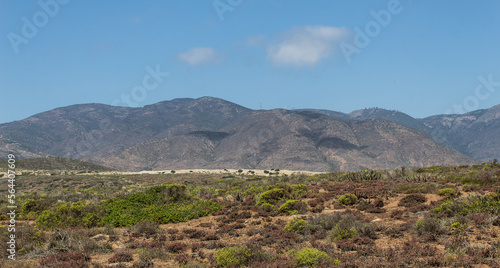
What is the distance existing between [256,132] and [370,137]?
4962cm

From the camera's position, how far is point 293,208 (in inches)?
677

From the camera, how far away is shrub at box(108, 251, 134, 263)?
9.75 m

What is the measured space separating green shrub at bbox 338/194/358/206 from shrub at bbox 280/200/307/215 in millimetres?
1976

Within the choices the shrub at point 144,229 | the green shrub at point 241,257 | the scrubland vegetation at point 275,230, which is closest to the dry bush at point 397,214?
the scrubland vegetation at point 275,230

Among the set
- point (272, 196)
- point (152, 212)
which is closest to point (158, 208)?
point (152, 212)

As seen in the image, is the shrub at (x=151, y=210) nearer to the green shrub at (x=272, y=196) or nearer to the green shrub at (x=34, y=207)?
the green shrub at (x=272, y=196)

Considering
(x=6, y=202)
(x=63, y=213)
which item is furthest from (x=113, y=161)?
(x=63, y=213)

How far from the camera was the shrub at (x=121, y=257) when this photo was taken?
9750 millimetres

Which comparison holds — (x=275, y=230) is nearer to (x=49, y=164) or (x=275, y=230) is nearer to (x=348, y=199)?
(x=348, y=199)

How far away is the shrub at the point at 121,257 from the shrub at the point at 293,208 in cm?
861

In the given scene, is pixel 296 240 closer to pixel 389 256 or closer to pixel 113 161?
pixel 389 256

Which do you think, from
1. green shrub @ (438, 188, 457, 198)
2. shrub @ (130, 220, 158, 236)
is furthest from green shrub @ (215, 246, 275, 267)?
green shrub @ (438, 188, 457, 198)

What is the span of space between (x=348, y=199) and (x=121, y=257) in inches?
458

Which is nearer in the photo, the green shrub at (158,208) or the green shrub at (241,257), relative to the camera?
the green shrub at (241,257)
